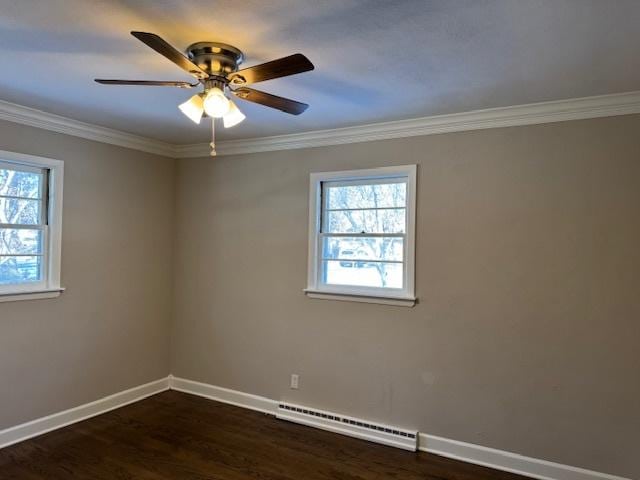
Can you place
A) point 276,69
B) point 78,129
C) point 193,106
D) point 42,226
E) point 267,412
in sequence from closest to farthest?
point 276,69 → point 193,106 → point 42,226 → point 78,129 → point 267,412

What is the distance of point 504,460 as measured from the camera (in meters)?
3.09

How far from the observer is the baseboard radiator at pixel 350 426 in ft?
11.1

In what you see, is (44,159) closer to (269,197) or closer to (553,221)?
(269,197)

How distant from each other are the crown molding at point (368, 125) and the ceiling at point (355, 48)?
0.13 metres

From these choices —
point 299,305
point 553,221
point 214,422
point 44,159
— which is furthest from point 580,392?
point 44,159

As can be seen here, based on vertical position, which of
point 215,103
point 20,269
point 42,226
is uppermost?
point 215,103

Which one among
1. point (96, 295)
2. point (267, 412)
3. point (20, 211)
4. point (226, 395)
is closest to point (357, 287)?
point (267, 412)

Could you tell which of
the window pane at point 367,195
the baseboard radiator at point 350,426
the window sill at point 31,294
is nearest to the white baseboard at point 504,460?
the baseboard radiator at point 350,426

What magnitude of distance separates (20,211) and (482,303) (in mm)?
3571

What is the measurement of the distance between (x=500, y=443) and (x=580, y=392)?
656 millimetres

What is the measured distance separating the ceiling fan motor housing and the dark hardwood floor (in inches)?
99.7

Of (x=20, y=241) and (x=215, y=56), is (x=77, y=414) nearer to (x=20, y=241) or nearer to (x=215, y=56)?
(x=20, y=241)

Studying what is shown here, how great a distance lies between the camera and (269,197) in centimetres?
411

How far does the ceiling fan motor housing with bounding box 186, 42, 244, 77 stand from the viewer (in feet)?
6.98
